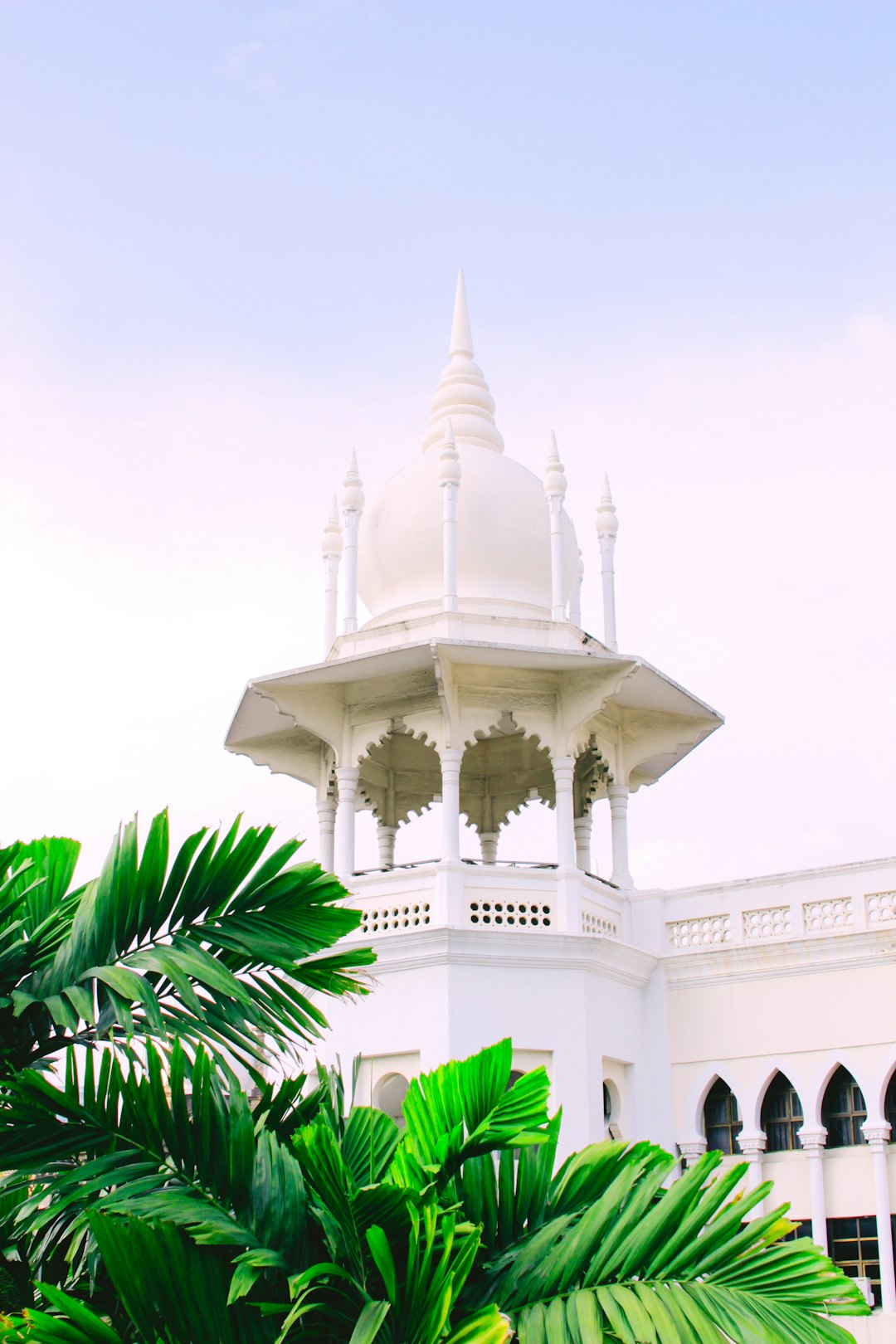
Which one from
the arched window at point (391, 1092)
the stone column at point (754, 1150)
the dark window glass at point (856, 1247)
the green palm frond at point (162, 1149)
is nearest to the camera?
the green palm frond at point (162, 1149)

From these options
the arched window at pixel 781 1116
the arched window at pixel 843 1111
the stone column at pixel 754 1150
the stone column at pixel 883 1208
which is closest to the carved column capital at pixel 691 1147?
the stone column at pixel 754 1150

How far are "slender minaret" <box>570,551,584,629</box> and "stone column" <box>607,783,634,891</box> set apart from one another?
2066 mm

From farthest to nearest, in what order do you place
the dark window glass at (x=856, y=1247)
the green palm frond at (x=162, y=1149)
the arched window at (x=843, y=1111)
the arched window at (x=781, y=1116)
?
the arched window at (x=781, y=1116) → the arched window at (x=843, y=1111) → the dark window glass at (x=856, y=1247) → the green palm frond at (x=162, y=1149)

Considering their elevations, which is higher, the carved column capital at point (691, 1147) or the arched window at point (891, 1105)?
the arched window at point (891, 1105)

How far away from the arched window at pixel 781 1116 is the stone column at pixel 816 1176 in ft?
0.96

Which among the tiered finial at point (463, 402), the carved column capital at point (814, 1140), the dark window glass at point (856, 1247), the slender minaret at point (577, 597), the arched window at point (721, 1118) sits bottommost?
the dark window glass at point (856, 1247)

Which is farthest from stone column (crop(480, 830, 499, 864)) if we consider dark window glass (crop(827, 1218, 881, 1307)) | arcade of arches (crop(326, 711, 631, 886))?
dark window glass (crop(827, 1218, 881, 1307))

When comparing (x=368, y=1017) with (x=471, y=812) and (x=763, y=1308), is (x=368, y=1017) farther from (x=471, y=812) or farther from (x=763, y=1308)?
(x=763, y=1308)

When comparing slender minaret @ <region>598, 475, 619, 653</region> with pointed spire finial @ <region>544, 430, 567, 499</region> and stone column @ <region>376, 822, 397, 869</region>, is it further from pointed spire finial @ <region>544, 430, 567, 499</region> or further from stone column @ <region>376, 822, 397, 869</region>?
stone column @ <region>376, 822, 397, 869</region>

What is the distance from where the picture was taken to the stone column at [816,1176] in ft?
50.1

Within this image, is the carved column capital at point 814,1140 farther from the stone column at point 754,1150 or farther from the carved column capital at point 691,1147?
the carved column capital at point 691,1147

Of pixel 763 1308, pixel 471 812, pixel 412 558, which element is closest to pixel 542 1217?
pixel 763 1308

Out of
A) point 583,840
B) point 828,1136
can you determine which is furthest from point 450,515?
point 828,1136

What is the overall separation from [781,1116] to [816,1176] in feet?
2.75
